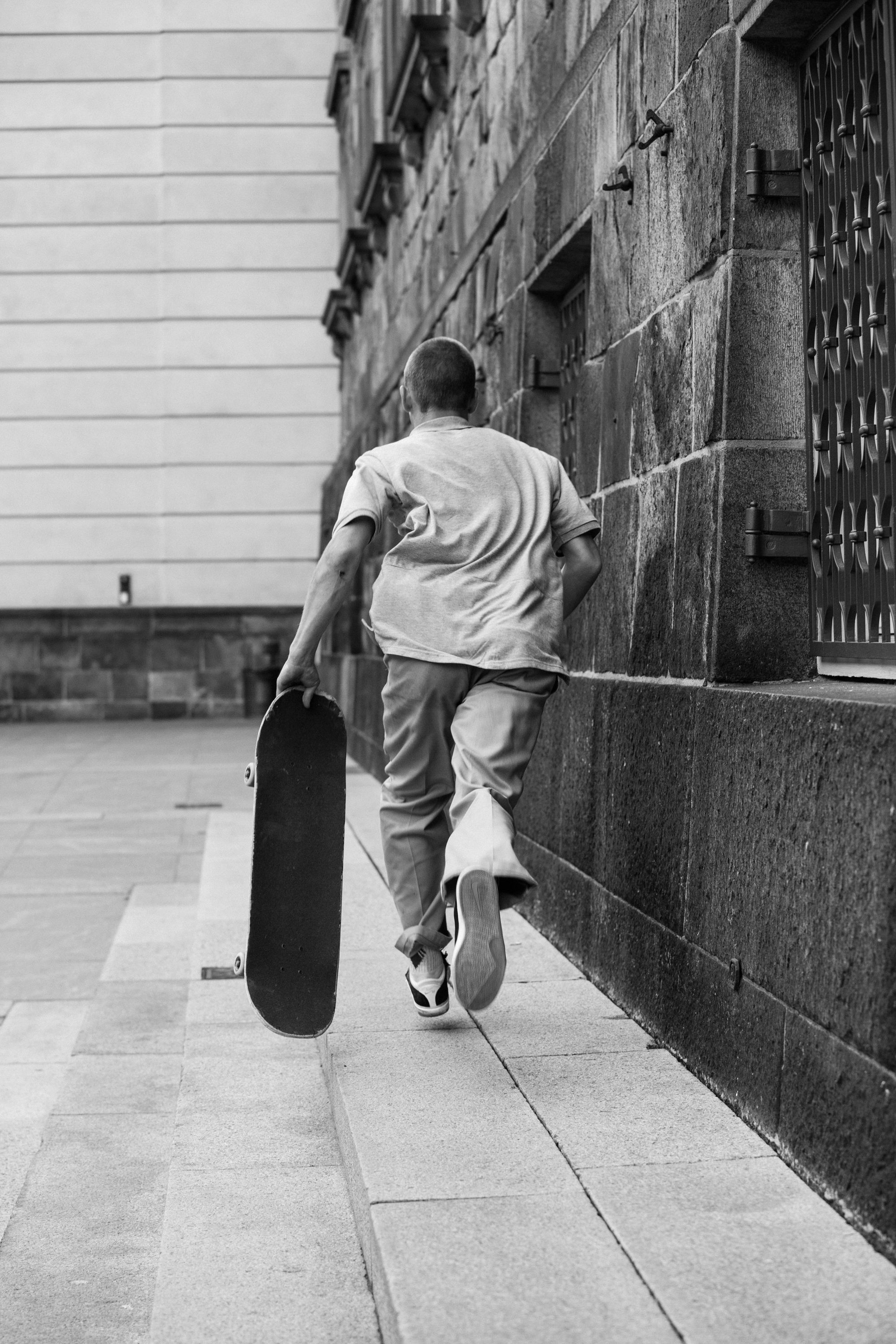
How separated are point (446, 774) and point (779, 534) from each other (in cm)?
101

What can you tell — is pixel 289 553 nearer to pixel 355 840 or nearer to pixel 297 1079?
pixel 355 840

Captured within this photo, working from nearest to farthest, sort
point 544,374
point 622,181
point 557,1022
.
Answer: point 557,1022 → point 622,181 → point 544,374

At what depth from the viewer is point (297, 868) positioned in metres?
4.39

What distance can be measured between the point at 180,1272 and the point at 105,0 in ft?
77.2

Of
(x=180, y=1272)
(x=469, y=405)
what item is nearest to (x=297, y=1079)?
(x=180, y=1272)

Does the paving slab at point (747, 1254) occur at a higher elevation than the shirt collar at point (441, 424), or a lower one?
lower

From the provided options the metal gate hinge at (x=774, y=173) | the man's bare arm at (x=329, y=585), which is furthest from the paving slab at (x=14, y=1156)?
the metal gate hinge at (x=774, y=173)

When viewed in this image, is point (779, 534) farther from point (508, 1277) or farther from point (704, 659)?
point (508, 1277)

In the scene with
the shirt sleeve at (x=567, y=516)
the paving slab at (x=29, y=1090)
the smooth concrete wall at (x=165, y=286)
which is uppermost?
the smooth concrete wall at (x=165, y=286)

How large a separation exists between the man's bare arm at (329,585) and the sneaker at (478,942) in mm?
678

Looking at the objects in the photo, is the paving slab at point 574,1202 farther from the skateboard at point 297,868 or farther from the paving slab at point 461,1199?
the skateboard at point 297,868

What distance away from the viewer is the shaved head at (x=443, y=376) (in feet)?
14.4

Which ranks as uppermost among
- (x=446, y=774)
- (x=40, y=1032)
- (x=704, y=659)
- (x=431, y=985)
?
(x=704, y=659)

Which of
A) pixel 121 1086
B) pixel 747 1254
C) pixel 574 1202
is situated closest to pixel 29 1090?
pixel 121 1086
